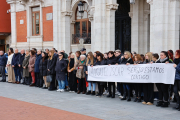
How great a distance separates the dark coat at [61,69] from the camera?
11.8 m

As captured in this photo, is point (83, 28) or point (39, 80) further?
point (83, 28)

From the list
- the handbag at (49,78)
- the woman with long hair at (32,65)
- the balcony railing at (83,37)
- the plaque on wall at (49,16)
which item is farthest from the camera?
the plaque on wall at (49,16)

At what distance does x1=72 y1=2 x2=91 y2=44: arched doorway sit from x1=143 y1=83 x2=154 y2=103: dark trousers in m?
11.5

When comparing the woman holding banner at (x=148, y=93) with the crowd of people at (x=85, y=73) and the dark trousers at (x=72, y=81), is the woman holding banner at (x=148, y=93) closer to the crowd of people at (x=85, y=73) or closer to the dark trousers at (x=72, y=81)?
the crowd of people at (x=85, y=73)

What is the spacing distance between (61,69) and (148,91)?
4.22 metres

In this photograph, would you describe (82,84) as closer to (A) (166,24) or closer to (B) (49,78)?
(B) (49,78)

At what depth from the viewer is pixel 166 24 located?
11.4m

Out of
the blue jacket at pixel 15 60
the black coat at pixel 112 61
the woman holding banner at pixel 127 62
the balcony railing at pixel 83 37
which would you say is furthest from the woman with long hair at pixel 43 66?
the balcony railing at pixel 83 37

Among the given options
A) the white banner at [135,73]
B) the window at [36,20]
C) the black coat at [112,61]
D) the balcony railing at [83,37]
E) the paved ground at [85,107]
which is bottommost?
the paved ground at [85,107]

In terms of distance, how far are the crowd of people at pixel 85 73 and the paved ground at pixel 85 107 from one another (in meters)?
0.48

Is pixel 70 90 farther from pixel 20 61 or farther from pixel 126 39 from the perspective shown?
pixel 126 39

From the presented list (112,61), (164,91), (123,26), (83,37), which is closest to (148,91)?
(164,91)

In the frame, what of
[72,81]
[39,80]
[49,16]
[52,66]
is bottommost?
[39,80]

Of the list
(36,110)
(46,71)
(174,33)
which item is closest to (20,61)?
(46,71)
